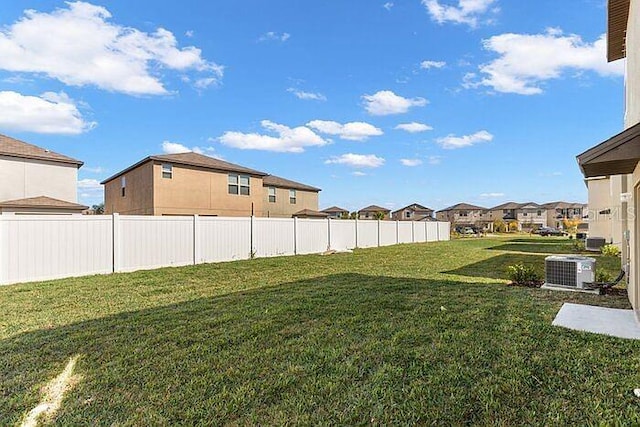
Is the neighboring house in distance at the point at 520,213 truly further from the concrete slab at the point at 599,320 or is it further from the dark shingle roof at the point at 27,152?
the concrete slab at the point at 599,320

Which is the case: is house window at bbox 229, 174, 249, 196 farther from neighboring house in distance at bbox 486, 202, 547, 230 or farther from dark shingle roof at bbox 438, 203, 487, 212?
dark shingle roof at bbox 438, 203, 487, 212

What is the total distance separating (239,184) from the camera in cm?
2125

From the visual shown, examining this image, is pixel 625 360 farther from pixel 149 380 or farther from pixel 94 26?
pixel 94 26

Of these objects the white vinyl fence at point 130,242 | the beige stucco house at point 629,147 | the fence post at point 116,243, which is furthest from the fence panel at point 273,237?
the beige stucco house at point 629,147

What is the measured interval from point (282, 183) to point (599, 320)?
22588 millimetres

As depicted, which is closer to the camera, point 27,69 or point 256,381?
point 256,381

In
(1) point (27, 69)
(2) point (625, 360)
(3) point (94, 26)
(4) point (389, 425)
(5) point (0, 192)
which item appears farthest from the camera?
(5) point (0, 192)

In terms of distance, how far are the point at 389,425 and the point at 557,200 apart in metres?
84.8

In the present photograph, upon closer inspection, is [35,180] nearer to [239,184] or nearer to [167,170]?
[167,170]

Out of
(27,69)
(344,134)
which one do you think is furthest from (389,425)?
(344,134)

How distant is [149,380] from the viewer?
3152mm

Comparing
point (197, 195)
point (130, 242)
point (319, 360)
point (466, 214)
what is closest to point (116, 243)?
point (130, 242)

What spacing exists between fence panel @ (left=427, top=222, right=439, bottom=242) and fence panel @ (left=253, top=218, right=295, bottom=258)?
15020 millimetres

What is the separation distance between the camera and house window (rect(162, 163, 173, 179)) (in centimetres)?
1798
